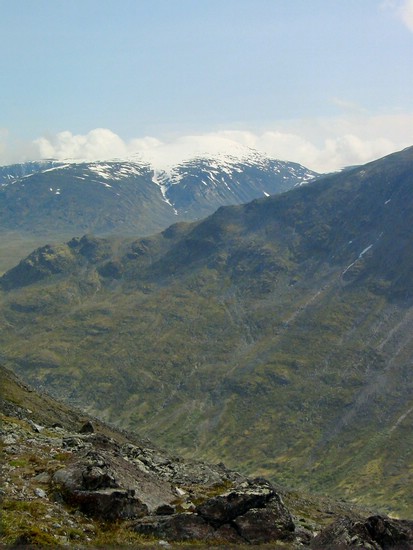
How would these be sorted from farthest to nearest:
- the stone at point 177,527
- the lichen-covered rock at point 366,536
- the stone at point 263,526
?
the stone at point 263,526
the stone at point 177,527
the lichen-covered rock at point 366,536

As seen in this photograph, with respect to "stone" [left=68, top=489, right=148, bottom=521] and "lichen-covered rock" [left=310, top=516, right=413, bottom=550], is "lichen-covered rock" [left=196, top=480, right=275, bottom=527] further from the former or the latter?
"lichen-covered rock" [left=310, top=516, right=413, bottom=550]

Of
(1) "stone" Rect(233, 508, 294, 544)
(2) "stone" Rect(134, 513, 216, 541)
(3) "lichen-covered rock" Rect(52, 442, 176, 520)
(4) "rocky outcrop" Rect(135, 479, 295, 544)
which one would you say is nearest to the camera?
(2) "stone" Rect(134, 513, 216, 541)

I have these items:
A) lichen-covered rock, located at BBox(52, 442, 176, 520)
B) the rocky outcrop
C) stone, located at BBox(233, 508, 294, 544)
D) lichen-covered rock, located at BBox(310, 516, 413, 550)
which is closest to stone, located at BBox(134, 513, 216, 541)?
the rocky outcrop

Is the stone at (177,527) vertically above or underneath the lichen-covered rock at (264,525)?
above

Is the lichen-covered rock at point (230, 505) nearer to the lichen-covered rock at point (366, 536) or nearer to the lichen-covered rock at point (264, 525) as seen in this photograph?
the lichen-covered rock at point (264, 525)

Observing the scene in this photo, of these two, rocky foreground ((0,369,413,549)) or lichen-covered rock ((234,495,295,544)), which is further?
lichen-covered rock ((234,495,295,544))

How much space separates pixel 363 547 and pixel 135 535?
39.8 ft

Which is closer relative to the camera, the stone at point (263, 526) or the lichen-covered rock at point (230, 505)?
the stone at point (263, 526)

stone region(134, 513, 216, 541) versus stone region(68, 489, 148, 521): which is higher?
stone region(68, 489, 148, 521)

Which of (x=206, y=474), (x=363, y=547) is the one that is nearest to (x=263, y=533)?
(x=363, y=547)

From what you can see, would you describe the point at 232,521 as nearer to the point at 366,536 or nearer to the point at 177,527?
the point at 177,527

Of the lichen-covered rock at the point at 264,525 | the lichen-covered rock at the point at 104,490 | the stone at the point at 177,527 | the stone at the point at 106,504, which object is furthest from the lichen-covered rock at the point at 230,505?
the stone at the point at 106,504

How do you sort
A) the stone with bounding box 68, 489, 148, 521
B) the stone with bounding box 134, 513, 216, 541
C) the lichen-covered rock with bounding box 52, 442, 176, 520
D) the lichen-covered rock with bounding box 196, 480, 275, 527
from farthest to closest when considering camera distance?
the lichen-covered rock with bounding box 196, 480, 275, 527 < the lichen-covered rock with bounding box 52, 442, 176, 520 < the stone with bounding box 68, 489, 148, 521 < the stone with bounding box 134, 513, 216, 541

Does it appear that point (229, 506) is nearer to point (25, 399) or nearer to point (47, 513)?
point (47, 513)
